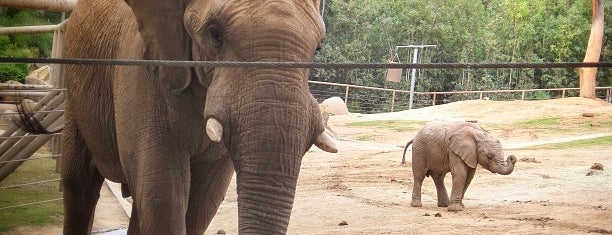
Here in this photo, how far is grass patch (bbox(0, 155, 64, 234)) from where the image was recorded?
665cm

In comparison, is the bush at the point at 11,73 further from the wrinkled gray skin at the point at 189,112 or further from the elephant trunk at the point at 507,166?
the wrinkled gray skin at the point at 189,112

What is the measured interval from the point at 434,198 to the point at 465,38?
84.0ft

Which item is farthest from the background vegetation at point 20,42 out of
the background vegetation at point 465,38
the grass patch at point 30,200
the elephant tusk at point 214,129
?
the elephant tusk at point 214,129

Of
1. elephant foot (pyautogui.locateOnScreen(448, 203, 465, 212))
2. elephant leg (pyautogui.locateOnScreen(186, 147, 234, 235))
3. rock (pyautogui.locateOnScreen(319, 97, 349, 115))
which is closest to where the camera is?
elephant leg (pyautogui.locateOnScreen(186, 147, 234, 235))

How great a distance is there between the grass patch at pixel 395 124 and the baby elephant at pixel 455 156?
1097cm

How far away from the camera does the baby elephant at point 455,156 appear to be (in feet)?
30.2

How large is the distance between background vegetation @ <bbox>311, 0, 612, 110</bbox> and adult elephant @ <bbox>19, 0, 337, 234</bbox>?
30.6m

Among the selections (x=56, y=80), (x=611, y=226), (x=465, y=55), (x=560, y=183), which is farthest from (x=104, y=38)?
(x=465, y=55)

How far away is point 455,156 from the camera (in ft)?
30.9

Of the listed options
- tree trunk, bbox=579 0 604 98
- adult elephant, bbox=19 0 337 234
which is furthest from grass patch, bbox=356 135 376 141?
adult elephant, bbox=19 0 337 234

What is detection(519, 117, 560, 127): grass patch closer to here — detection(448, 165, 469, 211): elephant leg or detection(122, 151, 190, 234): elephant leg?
detection(448, 165, 469, 211): elephant leg

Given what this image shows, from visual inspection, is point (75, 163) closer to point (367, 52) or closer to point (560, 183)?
point (560, 183)

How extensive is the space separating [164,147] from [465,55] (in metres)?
32.4

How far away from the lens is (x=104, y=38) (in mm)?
4320
